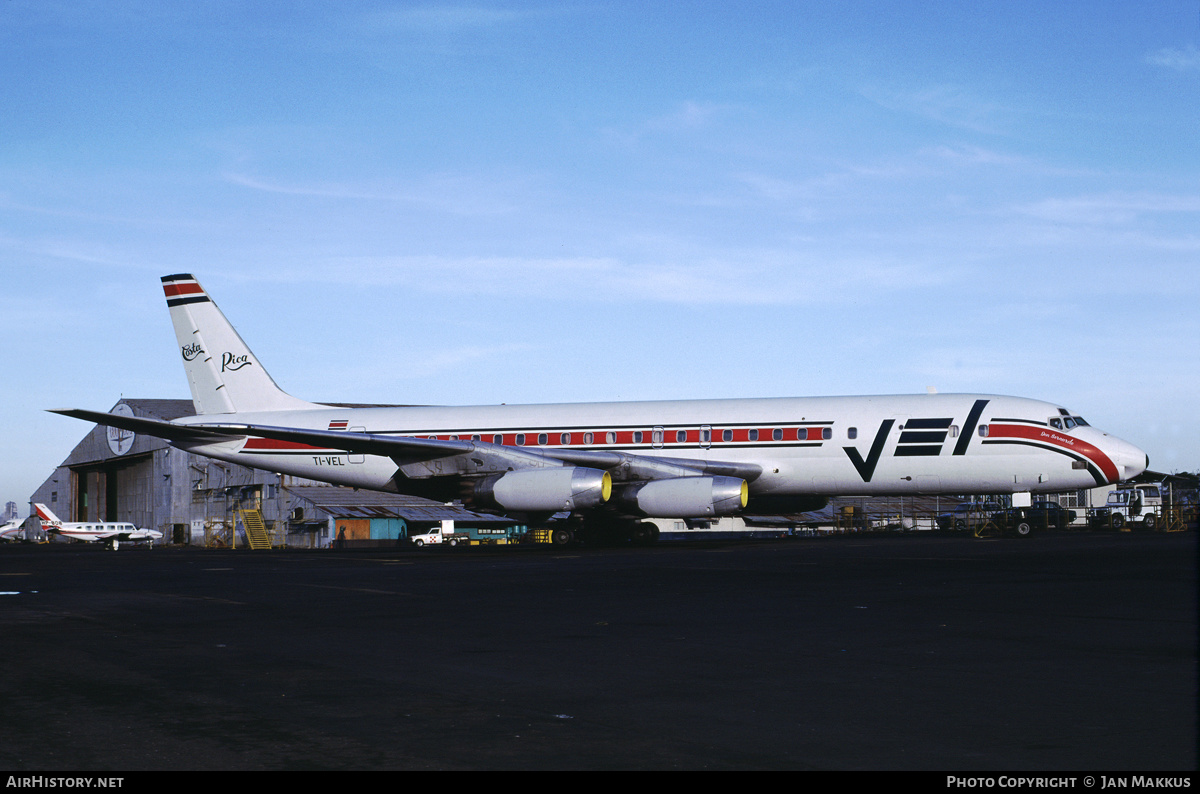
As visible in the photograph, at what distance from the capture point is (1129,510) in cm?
5503

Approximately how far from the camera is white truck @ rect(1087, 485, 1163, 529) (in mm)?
47594

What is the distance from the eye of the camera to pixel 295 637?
1048cm

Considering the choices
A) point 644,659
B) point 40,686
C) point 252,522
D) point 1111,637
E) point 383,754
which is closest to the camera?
point 383,754

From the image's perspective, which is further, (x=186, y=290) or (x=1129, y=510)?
(x=1129, y=510)

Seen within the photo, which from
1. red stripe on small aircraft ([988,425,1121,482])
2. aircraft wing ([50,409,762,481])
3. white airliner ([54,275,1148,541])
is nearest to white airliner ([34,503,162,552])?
white airliner ([54,275,1148,541])

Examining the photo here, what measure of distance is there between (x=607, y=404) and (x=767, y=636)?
2463 centimetres

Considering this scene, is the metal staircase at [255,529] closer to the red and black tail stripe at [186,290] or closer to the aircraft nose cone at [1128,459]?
the red and black tail stripe at [186,290]

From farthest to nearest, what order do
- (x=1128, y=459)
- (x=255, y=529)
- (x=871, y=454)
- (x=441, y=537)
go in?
1. (x=255, y=529)
2. (x=441, y=537)
3. (x=871, y=454)
4. (x=1128, y=459)

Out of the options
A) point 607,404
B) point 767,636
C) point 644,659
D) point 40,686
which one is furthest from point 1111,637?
point 607,404

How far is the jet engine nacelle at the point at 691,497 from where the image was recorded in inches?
1108

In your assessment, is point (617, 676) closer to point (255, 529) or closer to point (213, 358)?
point (213, 358)

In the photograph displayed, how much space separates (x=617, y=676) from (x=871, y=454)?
2386 centimetres

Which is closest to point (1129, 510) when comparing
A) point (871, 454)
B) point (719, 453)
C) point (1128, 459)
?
point (1128, 459)
